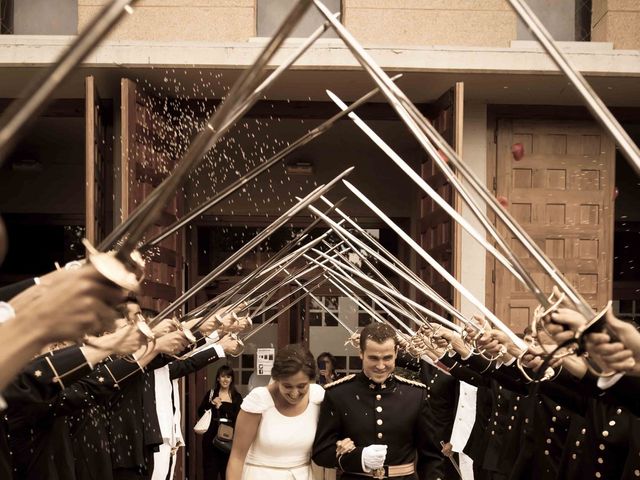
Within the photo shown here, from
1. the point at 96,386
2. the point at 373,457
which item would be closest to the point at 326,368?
the point at 373,457

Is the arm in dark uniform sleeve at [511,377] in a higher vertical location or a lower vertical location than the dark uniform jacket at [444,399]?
higher

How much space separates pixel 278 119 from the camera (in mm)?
7738

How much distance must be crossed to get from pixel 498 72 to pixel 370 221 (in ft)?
8.98

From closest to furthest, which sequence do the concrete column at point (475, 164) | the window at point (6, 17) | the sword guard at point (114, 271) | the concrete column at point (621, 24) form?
the sword guard at point (114, 271), the concrete column at point (621, 24), the window at point (6, 17), the concrete column at point (475, 164)

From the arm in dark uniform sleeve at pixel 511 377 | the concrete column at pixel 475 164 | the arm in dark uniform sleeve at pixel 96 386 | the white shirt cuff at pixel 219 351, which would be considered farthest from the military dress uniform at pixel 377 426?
the concrete column at pixel 475 164

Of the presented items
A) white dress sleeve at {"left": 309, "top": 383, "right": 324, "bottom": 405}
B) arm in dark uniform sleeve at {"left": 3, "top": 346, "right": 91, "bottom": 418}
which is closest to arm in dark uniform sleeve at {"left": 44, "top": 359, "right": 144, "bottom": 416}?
arm in dark uniform sleeve at {"left": 3, "top": 346, "right": 91, "bottom": 418}

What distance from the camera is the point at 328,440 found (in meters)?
4.50

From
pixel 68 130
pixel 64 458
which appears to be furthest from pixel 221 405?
pixel 64 458

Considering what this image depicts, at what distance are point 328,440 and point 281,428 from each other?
0.72ft

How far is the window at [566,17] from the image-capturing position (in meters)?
7.52

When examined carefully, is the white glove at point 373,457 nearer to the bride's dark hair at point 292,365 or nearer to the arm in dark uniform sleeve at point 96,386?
the bride's dark hair at point 292,365

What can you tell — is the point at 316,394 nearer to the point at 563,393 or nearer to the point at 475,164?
the point at 563,393

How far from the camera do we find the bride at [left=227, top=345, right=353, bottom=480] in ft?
14.7

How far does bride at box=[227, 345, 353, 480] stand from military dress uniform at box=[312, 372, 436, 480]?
77 mm
